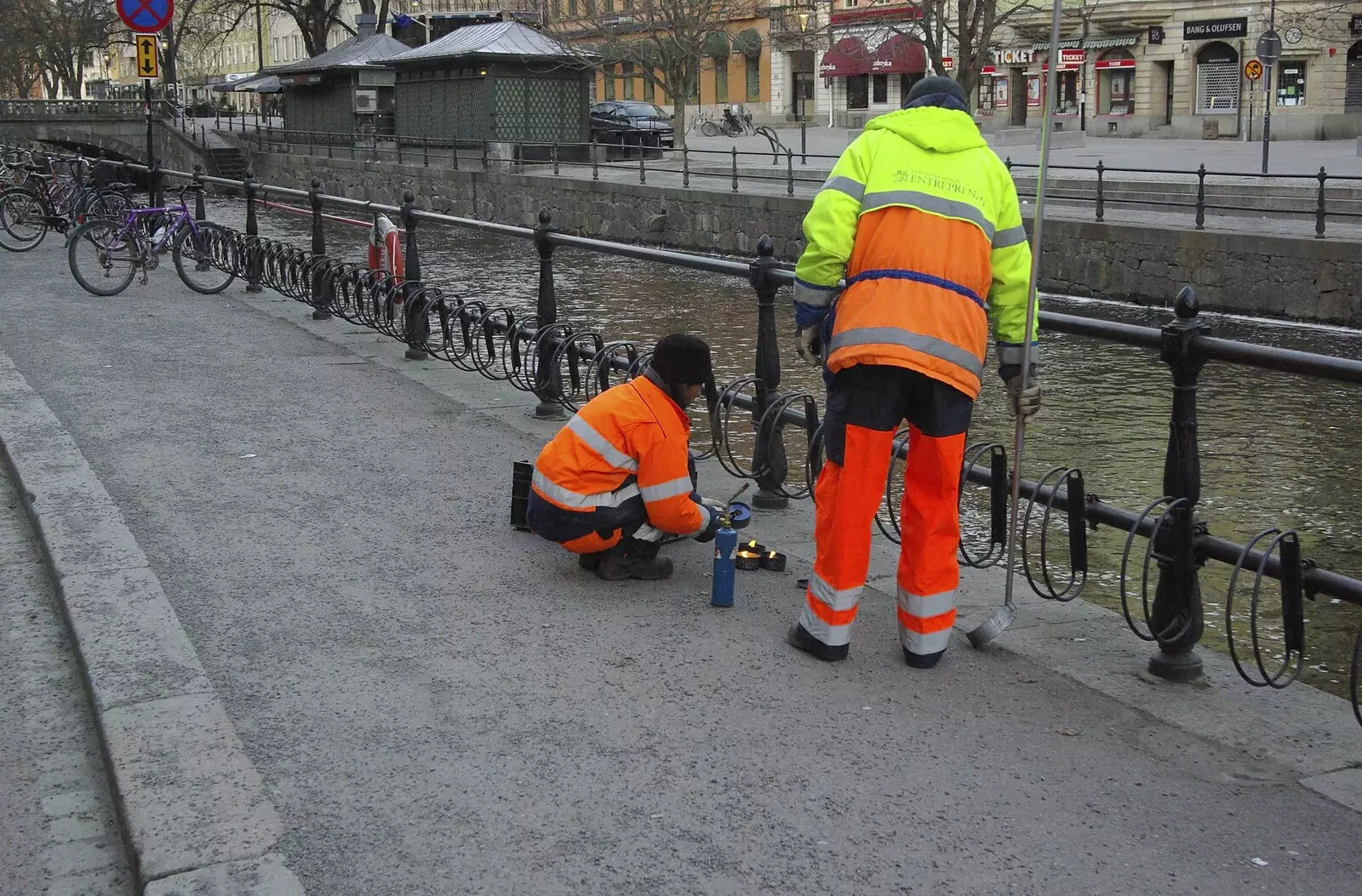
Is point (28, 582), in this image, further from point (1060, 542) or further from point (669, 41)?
point (669, 41)

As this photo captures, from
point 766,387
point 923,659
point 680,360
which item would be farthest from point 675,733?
point 766,387

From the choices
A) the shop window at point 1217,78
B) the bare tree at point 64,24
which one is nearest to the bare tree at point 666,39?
the shop window at point 1217,78

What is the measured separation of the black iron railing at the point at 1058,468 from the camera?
4.02 meters

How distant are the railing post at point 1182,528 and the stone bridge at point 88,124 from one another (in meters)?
60.6

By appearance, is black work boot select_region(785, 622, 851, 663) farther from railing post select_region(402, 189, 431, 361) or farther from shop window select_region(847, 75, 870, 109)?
shop window select_region(847, 75, 870, 109)

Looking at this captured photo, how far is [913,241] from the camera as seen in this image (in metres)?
4.20

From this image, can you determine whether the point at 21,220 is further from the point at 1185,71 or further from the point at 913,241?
the point at 1185,71

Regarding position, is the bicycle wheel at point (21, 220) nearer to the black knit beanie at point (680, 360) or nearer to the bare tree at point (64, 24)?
the black knit beanie at point (680, 360)

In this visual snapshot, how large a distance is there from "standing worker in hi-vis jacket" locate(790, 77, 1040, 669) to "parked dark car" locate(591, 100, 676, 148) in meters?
41.2

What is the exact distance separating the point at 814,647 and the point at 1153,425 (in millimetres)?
7770

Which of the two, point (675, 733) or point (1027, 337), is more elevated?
point (1027, 337)

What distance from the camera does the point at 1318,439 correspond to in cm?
1123

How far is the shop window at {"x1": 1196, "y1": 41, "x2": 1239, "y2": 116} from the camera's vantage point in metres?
47.1

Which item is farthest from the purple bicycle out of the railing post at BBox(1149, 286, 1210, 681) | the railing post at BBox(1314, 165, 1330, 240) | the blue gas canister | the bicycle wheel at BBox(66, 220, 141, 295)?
the railing post at BBox(1314, 165, 1330, 240)
